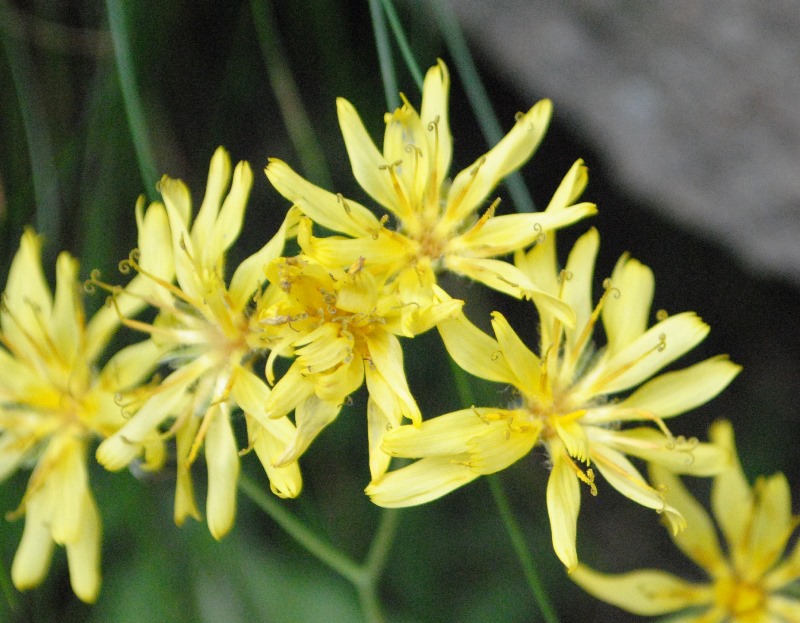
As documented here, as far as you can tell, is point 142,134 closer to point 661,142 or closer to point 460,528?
point 661,142

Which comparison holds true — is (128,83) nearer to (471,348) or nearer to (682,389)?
(471,348)

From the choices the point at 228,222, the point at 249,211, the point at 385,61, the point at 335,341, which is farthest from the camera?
the point at 249,211

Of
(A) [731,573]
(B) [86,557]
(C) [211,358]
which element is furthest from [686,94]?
(B) [86,557]

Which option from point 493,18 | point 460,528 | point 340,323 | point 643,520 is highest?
point 493,18

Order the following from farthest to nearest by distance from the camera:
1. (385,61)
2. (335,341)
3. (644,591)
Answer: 1. (644,591)
2. (385,61)
3. (335,341)

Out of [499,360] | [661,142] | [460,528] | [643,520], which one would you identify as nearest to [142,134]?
[499,360]

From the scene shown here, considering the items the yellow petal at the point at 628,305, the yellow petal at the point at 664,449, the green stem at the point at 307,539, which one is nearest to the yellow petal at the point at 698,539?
the yellow petal at the point at 664,449

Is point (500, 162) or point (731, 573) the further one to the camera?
point (731, 573)

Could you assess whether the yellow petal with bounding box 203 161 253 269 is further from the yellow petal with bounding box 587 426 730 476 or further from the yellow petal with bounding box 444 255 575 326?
the yellow petal with bounding box 587 426 730 476
